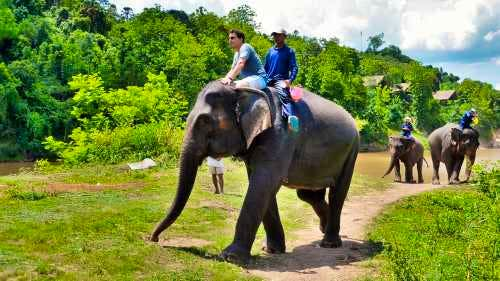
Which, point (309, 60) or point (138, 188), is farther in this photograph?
point (309, 60)

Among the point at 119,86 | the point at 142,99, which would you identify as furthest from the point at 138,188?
the point at 119,86

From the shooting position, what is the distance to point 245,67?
8.50m

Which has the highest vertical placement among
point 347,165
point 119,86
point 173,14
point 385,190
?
point 173,14

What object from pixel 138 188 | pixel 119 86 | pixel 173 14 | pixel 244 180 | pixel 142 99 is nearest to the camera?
pixel 138 188

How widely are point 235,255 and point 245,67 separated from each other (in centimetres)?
264

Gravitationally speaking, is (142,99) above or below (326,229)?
above

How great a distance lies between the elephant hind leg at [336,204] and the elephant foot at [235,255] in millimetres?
2057

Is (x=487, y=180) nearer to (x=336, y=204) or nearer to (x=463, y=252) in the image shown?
(x=463, y=252)

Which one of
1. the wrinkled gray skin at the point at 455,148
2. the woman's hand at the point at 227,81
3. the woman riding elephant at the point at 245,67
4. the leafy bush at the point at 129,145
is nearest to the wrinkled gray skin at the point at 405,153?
the wrinkled gray skin at the point at 455,148

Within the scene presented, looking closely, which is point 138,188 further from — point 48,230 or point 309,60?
point 309,60

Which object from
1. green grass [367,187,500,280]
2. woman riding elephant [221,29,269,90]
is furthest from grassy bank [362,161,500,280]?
woman riding elephant [221,29,269,90]

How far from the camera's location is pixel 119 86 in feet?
156

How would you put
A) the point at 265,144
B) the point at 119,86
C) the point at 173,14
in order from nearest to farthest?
the point at 265,144 < the point at 119,86 < the point at 173,14

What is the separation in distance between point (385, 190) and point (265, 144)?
38.4 feet
